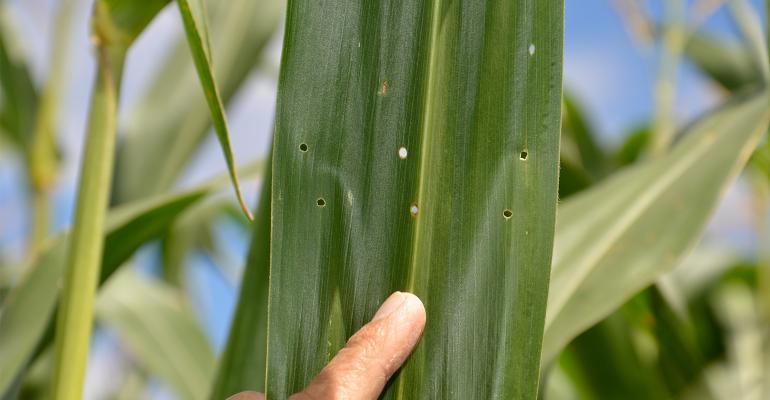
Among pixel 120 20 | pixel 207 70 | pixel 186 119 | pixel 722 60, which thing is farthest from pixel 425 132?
pixel 722 60

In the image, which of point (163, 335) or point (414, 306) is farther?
point (163, 335)

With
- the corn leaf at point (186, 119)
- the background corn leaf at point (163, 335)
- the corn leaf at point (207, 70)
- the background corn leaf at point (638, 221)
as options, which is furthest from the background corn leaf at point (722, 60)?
the corn leaf at point (207, 70)

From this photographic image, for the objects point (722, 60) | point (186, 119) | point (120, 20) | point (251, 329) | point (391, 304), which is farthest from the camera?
point (722, 60)

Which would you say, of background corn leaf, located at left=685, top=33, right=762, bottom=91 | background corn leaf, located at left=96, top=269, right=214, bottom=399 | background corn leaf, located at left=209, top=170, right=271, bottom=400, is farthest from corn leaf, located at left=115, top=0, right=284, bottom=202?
background corn leaf, located at left=685, top=33, right=762, bottom=91

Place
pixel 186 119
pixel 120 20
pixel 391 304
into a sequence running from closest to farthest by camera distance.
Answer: pixel 391 304, pixel 120 20, pixel 186 119

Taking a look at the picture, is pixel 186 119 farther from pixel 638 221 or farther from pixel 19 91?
pixel 638 221

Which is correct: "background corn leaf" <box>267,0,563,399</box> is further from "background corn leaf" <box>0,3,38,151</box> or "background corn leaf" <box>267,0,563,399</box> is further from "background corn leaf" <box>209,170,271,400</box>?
"background corn leaf" <box>0,3,38,151</box>

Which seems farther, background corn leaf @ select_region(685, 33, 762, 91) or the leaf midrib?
background corn leaf @ select_region(685, 33, 762, 91)
